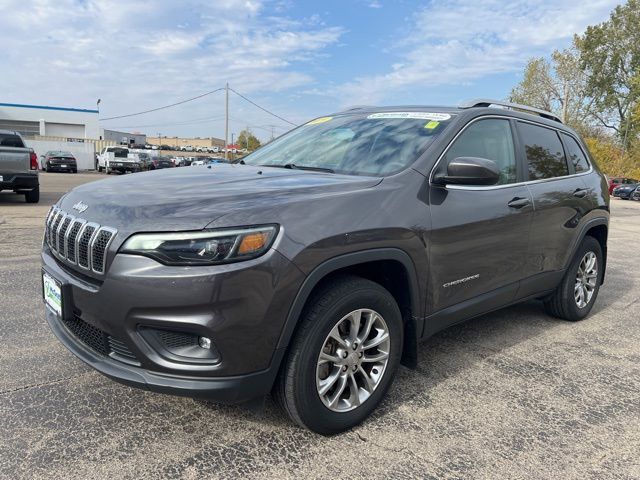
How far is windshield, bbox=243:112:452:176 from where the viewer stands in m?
3.09

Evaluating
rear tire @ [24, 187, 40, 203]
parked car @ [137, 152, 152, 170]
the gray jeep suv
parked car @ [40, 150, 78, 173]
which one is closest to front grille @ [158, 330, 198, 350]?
the gray jeep suv

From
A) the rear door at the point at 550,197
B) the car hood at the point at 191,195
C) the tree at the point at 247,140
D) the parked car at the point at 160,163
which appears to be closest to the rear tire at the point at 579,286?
the rear door at the point at 550,197

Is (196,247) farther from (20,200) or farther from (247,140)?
(247,140)

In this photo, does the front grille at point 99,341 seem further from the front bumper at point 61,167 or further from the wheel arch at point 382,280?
the front bumper at point 61,167

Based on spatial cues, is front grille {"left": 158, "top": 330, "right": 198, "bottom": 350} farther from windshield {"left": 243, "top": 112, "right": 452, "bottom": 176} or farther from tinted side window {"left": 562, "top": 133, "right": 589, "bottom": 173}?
tinted side window {"left": 562, "top": 133, "right": 589, "bottom": 173}

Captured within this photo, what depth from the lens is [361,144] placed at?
3.38 meters

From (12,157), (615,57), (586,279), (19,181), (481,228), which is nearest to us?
(481,228)

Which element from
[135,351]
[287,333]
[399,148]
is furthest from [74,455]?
[399,148]

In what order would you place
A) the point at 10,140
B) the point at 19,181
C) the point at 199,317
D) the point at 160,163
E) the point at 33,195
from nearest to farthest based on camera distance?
the point at 199,317
the point at 19,181
the point at 10,140
the point at 33,195
the point at 160,163

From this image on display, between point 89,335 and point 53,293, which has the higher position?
point 53,293

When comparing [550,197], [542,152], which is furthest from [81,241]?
[542,152]

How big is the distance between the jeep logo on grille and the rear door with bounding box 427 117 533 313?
1.85 m

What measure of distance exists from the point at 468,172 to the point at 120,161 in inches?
1396

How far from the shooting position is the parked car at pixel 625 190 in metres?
35.2
